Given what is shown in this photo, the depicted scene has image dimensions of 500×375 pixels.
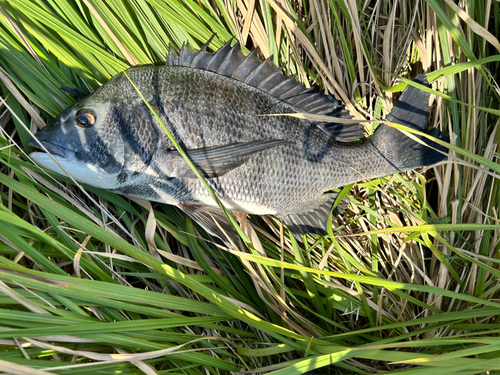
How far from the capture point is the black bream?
1.42 metres

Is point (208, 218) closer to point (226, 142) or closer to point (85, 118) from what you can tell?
point (226, 142)

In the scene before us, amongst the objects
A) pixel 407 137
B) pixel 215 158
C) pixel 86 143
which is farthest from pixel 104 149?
pixel 407 137

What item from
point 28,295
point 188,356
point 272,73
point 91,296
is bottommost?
point 188,356

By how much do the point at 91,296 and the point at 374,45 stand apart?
181 centimetres

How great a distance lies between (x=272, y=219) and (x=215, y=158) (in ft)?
1.72

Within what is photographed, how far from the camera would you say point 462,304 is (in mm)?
1735

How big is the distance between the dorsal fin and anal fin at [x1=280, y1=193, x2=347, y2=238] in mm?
327

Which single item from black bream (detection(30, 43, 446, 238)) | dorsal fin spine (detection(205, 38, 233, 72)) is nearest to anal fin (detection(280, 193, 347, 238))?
black bream (detection(30, 43, 446, 238))

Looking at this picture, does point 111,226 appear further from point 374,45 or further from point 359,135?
point 374,45

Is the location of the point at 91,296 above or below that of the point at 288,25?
below

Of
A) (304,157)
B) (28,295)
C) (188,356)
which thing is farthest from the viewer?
(304,157)

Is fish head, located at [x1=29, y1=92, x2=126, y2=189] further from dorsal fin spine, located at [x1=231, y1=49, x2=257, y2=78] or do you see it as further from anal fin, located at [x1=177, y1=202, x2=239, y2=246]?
dorsal fin spine, located at [x1=231, y1=49, x2=257, y2=78]

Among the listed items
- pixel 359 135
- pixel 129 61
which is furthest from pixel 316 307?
pixel 129 61

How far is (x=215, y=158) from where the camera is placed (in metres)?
1.47
